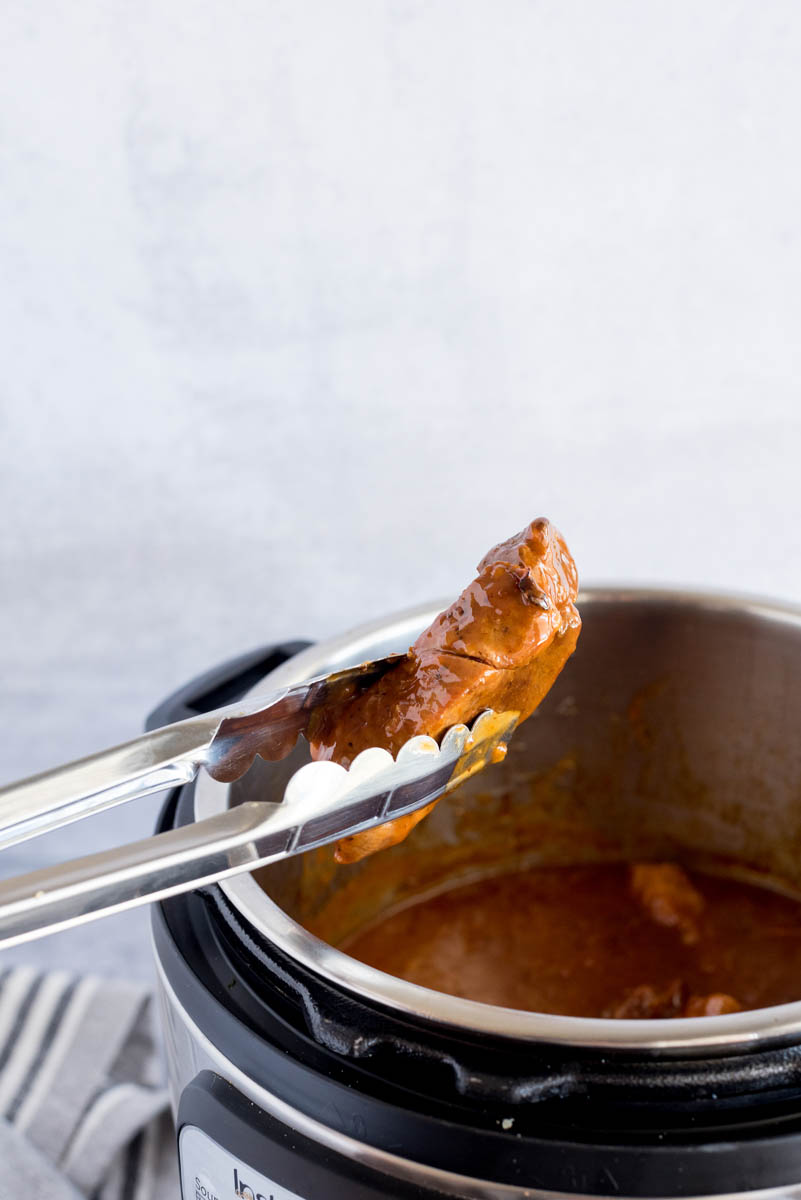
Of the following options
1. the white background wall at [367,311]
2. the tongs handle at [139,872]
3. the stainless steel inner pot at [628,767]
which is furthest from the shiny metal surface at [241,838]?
the white background wall at [367,311]

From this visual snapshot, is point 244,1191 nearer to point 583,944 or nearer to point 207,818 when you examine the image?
point 207,818

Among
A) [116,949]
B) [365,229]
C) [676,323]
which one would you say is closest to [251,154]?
[365,229]

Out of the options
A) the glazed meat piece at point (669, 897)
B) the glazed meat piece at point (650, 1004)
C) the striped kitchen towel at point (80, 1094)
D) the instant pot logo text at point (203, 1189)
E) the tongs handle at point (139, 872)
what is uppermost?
the tongs handle at point (139, 872)

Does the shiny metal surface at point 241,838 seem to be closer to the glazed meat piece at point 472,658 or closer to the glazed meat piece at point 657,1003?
the glazed meat piece at point 472,658

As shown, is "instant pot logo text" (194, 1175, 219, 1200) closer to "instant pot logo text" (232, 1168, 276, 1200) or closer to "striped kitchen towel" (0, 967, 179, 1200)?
"instant pot logo text" (232, 1168, 276, 1200)

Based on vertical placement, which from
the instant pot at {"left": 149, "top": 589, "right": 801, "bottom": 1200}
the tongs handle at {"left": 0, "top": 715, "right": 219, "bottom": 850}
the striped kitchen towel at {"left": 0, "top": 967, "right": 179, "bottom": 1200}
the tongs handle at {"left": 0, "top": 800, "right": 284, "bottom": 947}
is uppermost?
the tongs handle at {"left": 0, "top": 715, "right": 219, "bottom": 850}

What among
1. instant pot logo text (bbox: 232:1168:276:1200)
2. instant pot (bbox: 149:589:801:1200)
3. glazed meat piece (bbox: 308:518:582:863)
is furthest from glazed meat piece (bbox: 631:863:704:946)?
instant pot logo text (bbox: 232:1168:276:1200)

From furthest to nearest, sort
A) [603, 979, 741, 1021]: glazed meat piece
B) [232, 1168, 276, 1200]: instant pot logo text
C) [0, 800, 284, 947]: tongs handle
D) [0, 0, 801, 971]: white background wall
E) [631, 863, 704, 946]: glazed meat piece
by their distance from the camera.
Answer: [0, 0, 801, 971]: white background wall
[631, 863, 704, 946]: glazed meat piece
[603, 979, 741, 1021]: glazed meat piece
[232, 1168, 276, 1200]: instant pot logo text
[0, 800, 284, 947]: tongs handle
